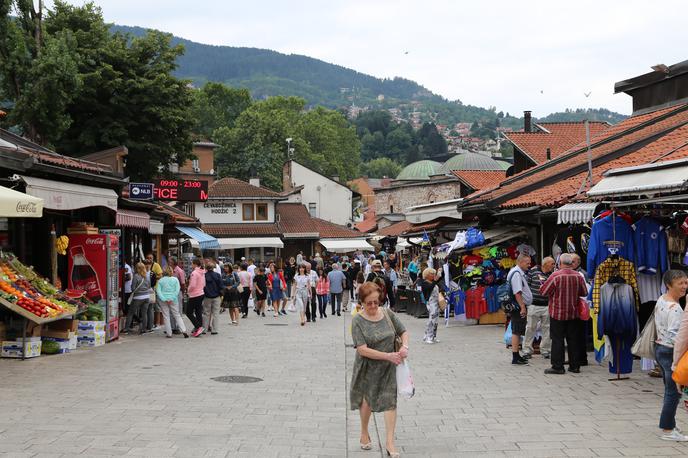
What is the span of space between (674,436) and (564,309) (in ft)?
14.4

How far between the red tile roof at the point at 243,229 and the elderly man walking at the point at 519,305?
150ft

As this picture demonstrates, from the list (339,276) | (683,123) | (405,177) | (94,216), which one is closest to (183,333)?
(94,216)

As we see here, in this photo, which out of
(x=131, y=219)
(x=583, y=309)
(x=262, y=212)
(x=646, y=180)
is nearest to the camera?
(x=646, y=180)

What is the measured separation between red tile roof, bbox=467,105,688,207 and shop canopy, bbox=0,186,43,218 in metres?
9.73

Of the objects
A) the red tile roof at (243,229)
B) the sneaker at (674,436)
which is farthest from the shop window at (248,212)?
the sneaker at (674,436)

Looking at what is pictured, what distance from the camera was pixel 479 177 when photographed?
135ft

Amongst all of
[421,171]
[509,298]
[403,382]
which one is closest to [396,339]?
[403,382]

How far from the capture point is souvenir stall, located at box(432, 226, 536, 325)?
70.1ft

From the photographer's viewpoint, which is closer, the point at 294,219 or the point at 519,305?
the point at 519,305

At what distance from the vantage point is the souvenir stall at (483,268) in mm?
21375

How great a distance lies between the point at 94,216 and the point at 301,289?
6.45 metres

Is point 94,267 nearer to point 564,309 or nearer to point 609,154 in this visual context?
point 564,309

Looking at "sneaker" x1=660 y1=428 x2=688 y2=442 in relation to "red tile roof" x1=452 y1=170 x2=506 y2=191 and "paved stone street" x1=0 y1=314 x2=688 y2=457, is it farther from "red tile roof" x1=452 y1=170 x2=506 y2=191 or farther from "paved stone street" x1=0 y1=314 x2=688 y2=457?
"red tile roof" x1=452 y1=170 x2=506 y2=191

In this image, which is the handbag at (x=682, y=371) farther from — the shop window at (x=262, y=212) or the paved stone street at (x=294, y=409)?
the shop window at (x=262, y=212)
